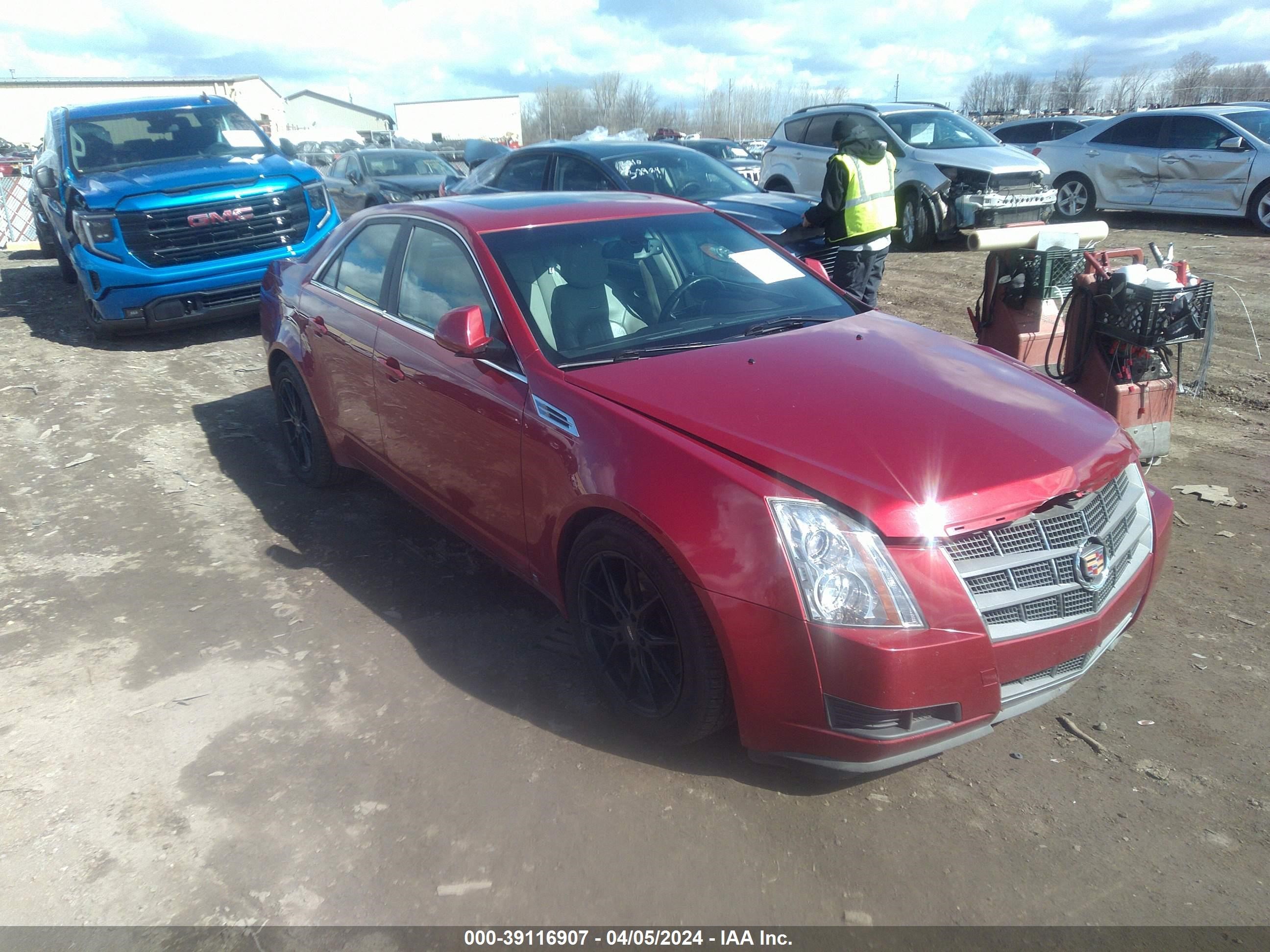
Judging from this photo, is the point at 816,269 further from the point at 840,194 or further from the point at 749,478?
the point at 840,194

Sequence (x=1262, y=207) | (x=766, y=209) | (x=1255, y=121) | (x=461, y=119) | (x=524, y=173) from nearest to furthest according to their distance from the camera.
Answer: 1. (x=766, y=209)
2. (x=524, y=173)
3. (x=1262, y=207)
4. (x=1255, y=121)
5. (x=461, y=119)

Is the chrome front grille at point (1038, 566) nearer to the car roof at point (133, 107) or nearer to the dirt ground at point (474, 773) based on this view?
the dirt ground at point (474, 773)

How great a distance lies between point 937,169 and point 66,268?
448 inches

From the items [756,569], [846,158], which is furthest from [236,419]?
[756,569]

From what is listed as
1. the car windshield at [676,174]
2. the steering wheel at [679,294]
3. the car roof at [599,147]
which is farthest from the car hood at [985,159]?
the steering wheel at [679,294]

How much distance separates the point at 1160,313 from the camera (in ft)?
15.2

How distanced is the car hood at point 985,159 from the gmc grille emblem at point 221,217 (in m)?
8.55

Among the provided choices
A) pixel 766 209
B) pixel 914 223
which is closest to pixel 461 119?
pixel 914 223

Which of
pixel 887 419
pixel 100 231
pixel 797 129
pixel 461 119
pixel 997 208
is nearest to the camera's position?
pixel 887 419

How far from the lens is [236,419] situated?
21.7 feet

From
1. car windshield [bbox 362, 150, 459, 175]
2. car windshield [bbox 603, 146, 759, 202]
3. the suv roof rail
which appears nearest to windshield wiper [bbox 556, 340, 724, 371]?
car windshield [bbox 603, 146, 759, 202]

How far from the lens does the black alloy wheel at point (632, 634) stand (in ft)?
9.38

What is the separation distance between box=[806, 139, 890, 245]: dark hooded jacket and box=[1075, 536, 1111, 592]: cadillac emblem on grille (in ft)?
14.4

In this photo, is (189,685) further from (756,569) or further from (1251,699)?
(1251,699)
